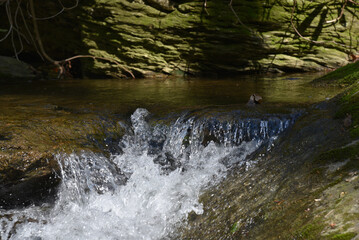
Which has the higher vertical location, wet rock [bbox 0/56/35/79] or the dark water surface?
the dark water surface

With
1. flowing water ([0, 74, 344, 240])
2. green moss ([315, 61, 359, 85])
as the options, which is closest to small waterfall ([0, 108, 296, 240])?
flowing water ([0, 74, 344, 240])

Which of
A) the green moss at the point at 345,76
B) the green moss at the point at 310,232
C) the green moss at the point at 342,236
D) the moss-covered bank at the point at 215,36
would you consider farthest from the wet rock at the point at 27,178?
the moss-covered bank at the point at 215,36

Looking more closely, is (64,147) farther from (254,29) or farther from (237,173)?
(254,29)

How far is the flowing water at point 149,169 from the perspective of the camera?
2514mm

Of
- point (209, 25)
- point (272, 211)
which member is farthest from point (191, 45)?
point (272, 211)

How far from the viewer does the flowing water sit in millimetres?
2514

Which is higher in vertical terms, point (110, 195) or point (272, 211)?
point (272, 211)

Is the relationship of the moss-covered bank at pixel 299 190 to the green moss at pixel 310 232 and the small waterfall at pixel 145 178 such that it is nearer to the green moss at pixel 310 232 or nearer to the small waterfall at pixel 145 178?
the green moss at pixel 310 232

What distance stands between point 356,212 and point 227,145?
1.85 meters

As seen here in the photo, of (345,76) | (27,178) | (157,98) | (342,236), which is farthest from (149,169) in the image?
(345,76)

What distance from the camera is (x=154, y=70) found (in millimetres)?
8156

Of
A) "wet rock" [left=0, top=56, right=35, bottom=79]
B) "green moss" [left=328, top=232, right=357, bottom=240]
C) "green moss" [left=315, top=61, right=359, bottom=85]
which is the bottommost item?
"wet rock" [left=0, top=56, right=35, bottom=79]

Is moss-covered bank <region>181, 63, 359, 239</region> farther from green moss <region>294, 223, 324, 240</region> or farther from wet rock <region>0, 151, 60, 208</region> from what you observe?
wet rock <region>0, 151, 60, 208</region>

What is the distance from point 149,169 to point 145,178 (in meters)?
0.14
